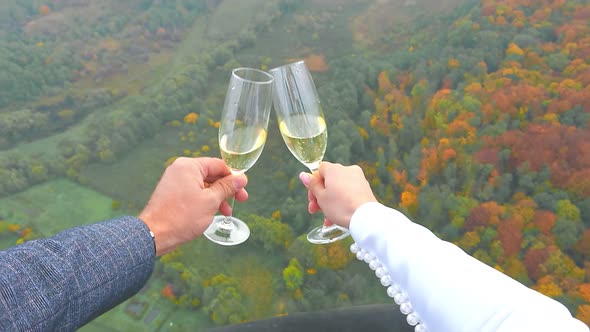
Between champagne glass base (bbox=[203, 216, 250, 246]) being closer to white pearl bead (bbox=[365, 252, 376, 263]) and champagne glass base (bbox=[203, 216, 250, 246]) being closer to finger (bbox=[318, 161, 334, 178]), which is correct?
finger (bbox=[318, 161, 334, 178])

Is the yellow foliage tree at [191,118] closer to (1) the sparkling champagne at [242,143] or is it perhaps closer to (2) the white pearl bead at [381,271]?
(1) the sparkling champagne at [242,143]

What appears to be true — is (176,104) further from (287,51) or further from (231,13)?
(231,13)

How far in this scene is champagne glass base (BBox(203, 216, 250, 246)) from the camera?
2.08 metres

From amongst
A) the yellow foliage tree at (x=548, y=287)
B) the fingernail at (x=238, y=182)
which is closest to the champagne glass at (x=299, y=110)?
the fingernail at (x=238, y=182)

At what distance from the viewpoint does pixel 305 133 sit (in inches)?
70.4

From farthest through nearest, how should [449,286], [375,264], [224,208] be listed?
[224,208] < [375,264] < [449,286]

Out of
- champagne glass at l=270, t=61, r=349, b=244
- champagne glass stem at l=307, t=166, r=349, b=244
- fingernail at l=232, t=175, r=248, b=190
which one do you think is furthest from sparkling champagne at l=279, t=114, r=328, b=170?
champagne glass stem at l=307, t=166, r=349, b=244

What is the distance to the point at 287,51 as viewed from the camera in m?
4.47

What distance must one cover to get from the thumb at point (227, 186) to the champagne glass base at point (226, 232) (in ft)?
1.11

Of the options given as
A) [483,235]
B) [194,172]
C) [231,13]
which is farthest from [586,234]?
[231,13]

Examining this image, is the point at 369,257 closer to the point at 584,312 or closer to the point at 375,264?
the point at 375,264

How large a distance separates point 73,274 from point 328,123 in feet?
7.81

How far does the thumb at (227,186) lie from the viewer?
1.72 metres

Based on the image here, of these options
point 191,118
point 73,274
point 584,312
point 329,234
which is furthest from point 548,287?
point 191,118
